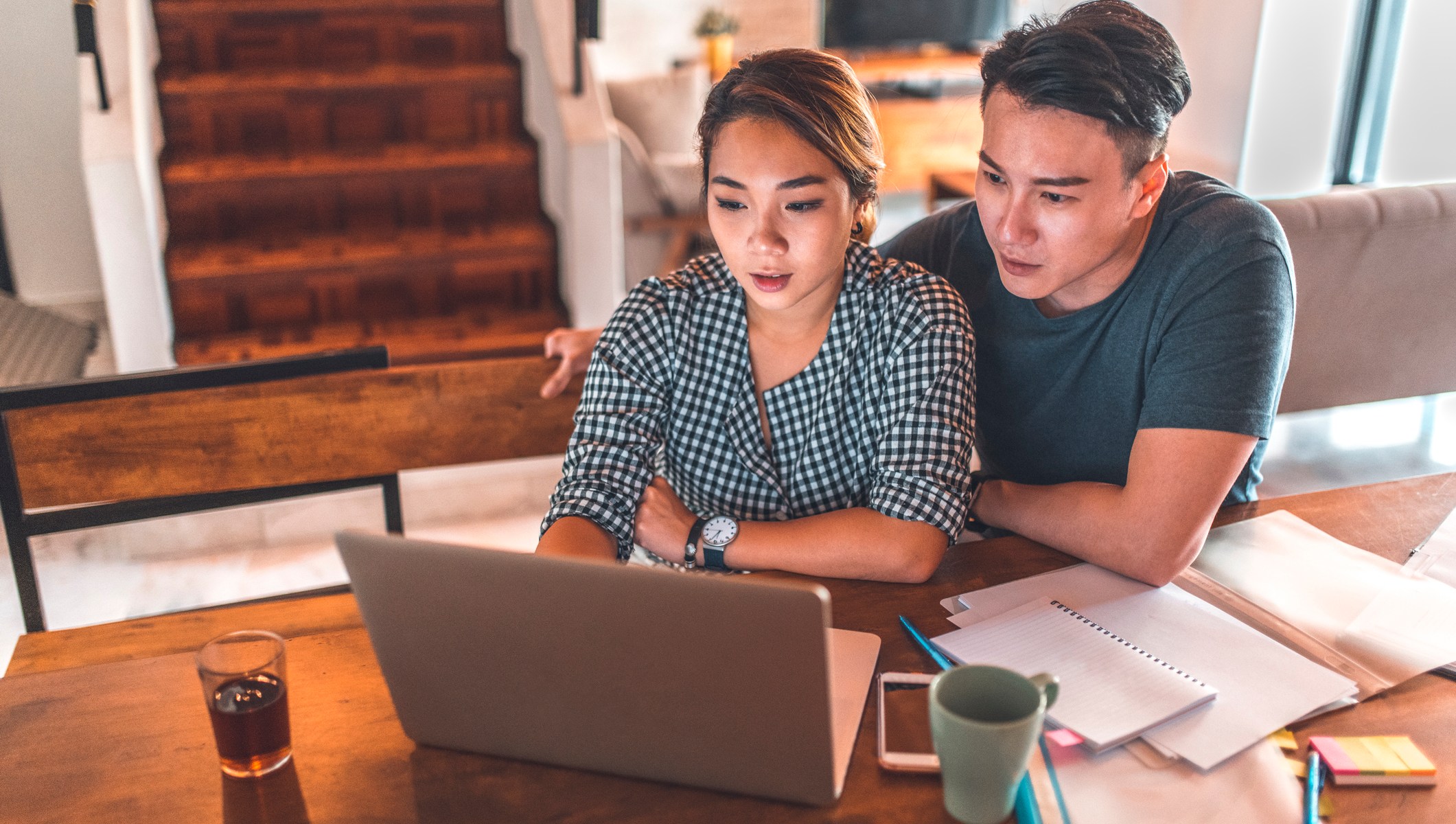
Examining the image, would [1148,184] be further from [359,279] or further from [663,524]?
[359,279]

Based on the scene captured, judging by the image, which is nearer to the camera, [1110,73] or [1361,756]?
[1361,756]

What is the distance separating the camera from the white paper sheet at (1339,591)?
100 centimetres

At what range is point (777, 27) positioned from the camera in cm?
628

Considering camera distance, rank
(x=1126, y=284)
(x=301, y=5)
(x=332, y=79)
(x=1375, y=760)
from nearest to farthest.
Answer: (x=1375, y=760), (x=1126, y=284), (x=332, y=79), (x=301, y=5)

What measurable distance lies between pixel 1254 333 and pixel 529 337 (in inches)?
87.7

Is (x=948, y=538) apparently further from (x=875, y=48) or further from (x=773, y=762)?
(x=875, y=48)

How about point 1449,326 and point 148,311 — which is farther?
point 148,311

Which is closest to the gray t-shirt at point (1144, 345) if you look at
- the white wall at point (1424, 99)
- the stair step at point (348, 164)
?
the stair step at point (348, 164)

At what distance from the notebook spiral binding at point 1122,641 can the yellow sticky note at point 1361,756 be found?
11 centimetres

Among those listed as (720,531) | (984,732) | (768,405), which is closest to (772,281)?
(768,405)

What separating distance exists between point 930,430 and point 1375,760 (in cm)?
54

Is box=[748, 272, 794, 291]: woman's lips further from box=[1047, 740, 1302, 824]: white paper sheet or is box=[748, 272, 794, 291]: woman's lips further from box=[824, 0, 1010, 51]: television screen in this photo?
box=[824, 0, 1010, 51]: television screen

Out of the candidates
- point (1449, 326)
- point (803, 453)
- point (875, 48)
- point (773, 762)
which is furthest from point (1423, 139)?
point (773, 762)

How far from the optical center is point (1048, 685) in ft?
2.57
